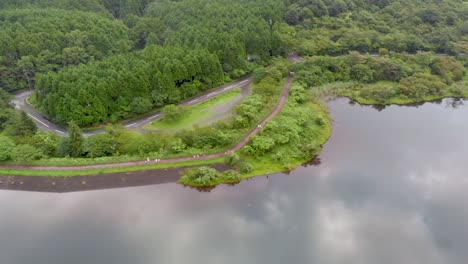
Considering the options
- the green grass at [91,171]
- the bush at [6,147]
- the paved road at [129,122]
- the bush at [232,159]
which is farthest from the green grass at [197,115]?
the bush at [6,147]

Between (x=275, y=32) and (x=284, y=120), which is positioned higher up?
(x=275, y=32)

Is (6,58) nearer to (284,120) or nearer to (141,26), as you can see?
(141,26)

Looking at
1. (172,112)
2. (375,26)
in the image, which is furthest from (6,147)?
(375,26)

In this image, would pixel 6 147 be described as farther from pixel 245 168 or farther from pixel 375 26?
pixel 375 26

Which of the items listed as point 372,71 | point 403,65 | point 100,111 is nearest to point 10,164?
point 100,111

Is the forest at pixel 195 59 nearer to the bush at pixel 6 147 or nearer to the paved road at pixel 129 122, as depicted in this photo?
the bush at pixel 6 147

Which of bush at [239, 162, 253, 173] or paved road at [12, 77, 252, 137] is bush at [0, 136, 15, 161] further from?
bush at [239, 162, 253, 173]

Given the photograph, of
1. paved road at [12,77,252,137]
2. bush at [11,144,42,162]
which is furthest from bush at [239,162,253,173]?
bush at [11,144,42,162]
